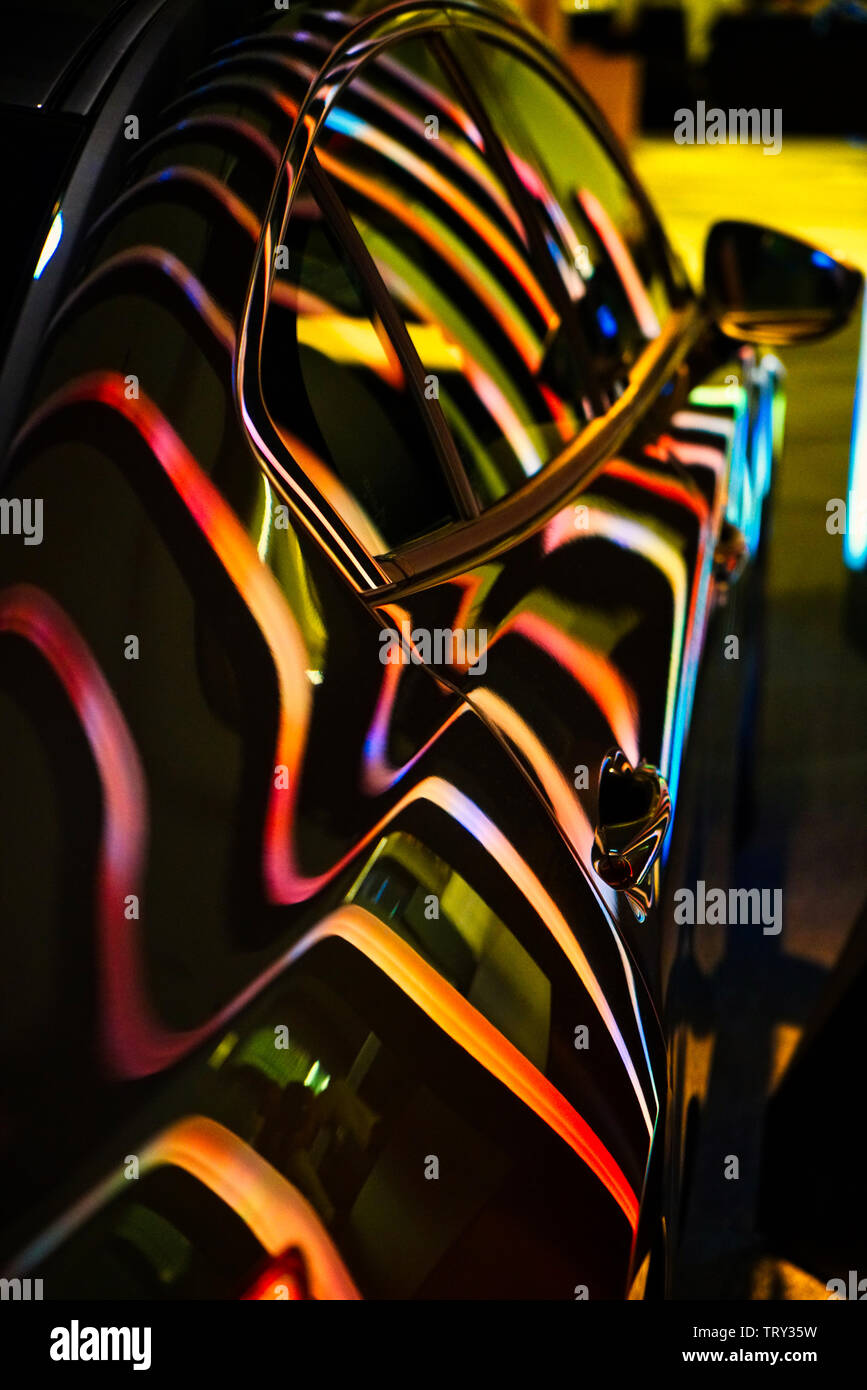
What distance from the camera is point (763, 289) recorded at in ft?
8.12

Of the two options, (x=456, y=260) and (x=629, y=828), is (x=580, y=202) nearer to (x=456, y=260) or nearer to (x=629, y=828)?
(x=456, y=260)

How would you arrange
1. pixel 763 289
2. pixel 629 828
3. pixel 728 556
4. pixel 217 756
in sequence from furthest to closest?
pixel 763 289
pixel 728 556
pixel 629 828
pixel 217 756

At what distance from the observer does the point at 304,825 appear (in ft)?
3.29

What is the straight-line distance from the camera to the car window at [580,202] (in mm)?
2008

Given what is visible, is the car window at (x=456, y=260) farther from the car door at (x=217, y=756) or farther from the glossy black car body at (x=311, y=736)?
the car door at (x=217, y=756)

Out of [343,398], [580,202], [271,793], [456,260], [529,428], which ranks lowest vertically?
[271,793]

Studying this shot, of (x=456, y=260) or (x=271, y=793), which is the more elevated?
(x=456, y=260)

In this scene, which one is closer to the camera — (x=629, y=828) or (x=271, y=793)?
(x=271, y=793)

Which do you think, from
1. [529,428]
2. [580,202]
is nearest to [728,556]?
[529,428]

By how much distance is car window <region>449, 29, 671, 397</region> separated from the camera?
201 cm

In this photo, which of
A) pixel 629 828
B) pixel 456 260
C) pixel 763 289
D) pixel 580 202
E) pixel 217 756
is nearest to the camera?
pixel 217 756

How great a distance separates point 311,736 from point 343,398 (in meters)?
0.42

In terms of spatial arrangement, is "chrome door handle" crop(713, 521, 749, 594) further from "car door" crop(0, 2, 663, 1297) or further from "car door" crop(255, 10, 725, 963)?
"car door" crop(0, 2, 663, 1297)

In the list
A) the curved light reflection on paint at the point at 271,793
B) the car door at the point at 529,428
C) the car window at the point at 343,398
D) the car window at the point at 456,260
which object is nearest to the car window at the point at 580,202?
the car door at the point at 529,428
